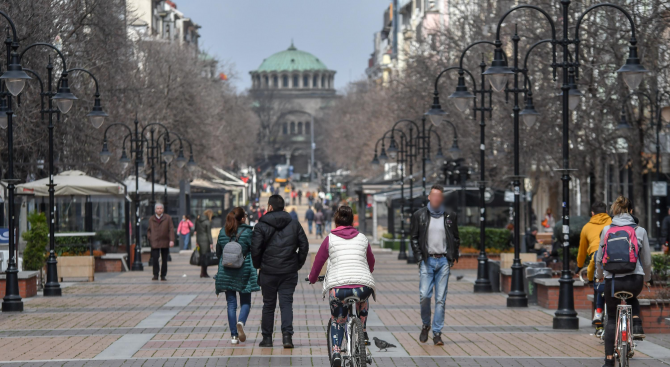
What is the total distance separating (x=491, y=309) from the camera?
1738 cm

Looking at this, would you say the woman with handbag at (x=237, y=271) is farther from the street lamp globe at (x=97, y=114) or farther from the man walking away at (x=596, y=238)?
the street lamp globe at (x=97, y=114)

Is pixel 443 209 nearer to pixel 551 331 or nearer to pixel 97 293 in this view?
pixel 551 331

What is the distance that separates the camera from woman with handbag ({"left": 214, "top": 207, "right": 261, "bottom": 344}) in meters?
12.5

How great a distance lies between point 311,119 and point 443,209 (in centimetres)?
17775

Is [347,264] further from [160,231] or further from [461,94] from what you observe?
[160,231]

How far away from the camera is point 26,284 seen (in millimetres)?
20250

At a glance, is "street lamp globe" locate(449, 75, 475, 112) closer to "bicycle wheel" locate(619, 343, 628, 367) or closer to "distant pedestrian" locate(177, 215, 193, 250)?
"bicycle wheel" locate(619, 343, 628, 367)

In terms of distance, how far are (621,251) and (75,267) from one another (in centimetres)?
1664

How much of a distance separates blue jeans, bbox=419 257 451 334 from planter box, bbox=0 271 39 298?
9.24m

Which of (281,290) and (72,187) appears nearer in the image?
(281,290)

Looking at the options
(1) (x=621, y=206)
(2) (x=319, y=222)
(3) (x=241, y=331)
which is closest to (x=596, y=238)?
(1) (x=621, y=206)

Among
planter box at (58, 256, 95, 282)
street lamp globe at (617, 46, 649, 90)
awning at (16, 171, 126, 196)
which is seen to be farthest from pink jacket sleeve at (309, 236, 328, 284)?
awning at (16, 171, 126, 196)

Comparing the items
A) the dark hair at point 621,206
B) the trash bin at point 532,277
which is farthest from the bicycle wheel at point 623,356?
the trash bin at point 532,277

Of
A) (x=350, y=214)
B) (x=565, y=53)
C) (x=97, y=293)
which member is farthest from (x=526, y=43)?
(x=350, y=214)
